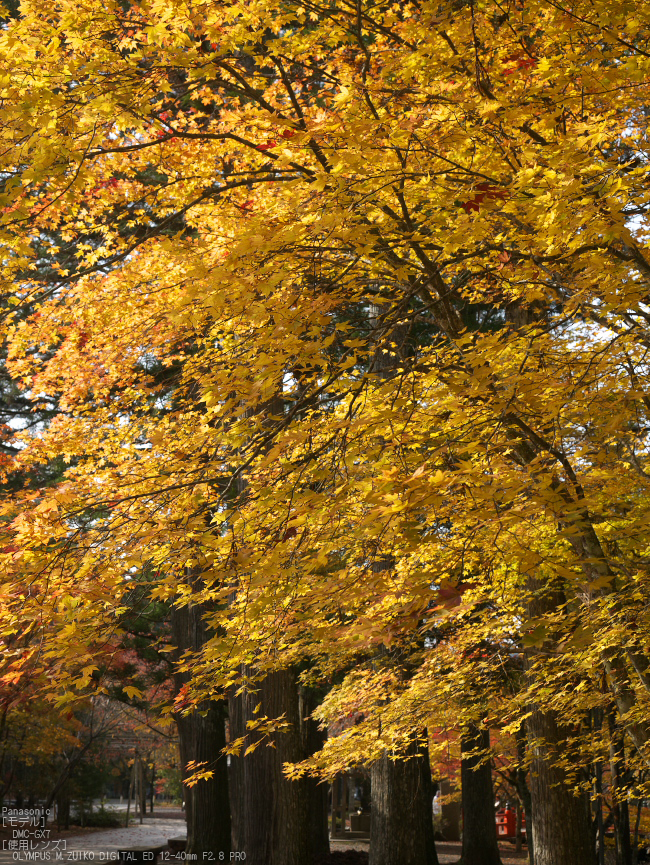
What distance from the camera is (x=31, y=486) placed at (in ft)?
54.3

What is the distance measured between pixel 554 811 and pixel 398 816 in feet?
7.55

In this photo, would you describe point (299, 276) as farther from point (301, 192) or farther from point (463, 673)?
point (463, 673)

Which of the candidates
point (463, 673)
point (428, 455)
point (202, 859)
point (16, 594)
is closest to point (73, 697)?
point (16, 594)

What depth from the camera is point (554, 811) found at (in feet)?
26.3

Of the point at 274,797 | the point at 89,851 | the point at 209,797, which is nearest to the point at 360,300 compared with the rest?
the point at 274,797

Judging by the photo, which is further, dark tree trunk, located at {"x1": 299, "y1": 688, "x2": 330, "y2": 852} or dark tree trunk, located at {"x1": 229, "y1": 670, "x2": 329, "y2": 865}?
dark tree trunk, located at {"x1": 299, "y1": 688, "x2": 330, "y2": 852}

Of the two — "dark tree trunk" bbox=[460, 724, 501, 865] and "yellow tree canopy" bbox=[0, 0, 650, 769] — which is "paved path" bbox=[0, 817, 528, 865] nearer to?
"dark tree trunk" bbox=[460, 724, 501, 865]

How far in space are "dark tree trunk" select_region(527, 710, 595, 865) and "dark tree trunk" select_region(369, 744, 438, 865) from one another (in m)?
1.72

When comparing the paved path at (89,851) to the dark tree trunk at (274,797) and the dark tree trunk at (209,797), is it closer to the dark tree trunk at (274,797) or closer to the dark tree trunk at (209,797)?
the dark tree trunk at (209,797)

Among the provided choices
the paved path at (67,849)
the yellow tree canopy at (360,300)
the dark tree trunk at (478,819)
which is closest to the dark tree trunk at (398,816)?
the yellow tree canopy at (360,300)

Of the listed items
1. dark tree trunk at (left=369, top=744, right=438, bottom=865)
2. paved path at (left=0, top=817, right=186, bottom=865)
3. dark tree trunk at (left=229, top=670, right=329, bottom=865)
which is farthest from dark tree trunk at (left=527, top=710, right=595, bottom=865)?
paved path at (left=0, top=817, right=186, bottom=865)

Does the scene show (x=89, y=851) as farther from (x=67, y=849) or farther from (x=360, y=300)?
(x=360, y=300)

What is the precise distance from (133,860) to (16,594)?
40.8 ft

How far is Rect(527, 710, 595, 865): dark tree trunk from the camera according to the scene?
25.6 ft
